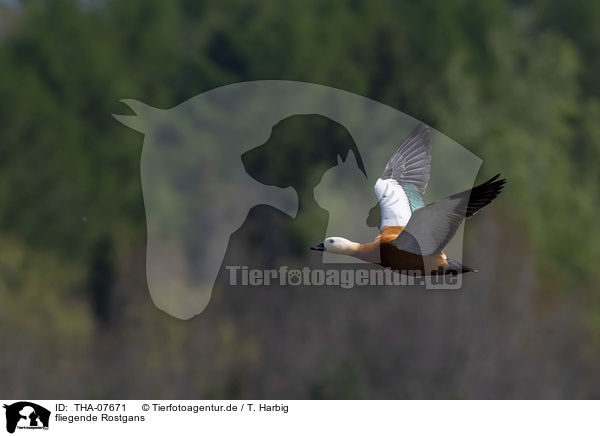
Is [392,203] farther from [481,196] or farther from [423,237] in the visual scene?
[481,196]

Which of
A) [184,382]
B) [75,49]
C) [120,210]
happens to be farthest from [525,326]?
[75,49]

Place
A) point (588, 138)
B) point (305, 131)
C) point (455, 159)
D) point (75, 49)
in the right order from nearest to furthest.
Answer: point (455, 159), point (305, 131), point (588, 138), point (75, 49)

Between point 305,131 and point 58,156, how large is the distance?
29.2 ft

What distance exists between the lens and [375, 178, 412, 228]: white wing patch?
305 inches

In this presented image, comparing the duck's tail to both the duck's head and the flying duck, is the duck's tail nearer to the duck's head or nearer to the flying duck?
the flying duck

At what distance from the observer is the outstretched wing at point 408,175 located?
8.17m

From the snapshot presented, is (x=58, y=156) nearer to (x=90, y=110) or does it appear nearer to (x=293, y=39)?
(x=90, y=110)

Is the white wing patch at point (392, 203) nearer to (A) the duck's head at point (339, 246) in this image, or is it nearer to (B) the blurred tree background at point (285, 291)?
(A) the duck's head at point (339, 246)

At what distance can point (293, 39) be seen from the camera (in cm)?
4481

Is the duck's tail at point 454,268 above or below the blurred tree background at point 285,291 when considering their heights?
below

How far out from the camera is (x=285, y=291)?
2578 cm

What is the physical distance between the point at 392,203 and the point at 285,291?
17.9m
